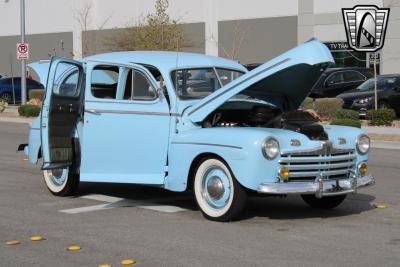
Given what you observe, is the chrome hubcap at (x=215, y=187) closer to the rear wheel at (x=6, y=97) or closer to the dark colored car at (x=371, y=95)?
the dark colored car at (x=371, y=95)

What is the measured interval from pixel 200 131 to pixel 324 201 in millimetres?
1835

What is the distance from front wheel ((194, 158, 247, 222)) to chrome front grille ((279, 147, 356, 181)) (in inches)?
22.7

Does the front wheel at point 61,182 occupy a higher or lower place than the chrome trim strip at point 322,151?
lower

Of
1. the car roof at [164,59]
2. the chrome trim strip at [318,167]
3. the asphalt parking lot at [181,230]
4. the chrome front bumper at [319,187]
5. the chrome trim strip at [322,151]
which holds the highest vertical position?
the car roof at [164,59]

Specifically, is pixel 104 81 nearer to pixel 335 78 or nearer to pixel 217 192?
pixel 217 192

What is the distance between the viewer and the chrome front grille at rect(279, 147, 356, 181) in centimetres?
738

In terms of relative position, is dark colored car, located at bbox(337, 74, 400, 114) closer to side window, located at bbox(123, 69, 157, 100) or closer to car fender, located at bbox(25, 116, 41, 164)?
car fender, located at bbox(25, 116, 41, 164)

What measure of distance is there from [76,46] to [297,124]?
46.6 meters

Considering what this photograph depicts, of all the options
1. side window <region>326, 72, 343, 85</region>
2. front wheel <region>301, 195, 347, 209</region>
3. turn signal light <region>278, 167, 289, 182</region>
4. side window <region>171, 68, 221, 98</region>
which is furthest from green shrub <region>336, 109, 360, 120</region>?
turn signal light <region>278, 167, 289, 182</region>

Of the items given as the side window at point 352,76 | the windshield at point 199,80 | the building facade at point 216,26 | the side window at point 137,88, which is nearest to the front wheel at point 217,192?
the windshield at point 199,80

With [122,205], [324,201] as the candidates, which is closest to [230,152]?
[324,201]

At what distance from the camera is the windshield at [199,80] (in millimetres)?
8516

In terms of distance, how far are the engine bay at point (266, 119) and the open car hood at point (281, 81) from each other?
183 mm

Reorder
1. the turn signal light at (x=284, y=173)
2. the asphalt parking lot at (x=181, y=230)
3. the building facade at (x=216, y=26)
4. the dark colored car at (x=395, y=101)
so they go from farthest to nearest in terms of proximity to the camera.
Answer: the building facade at (x=216, y=26) → the dark colored car at (x=395, y=101) → the turn signal light at (x=284, y=173) → the asphalt parking lot at (x=181, y=230)
